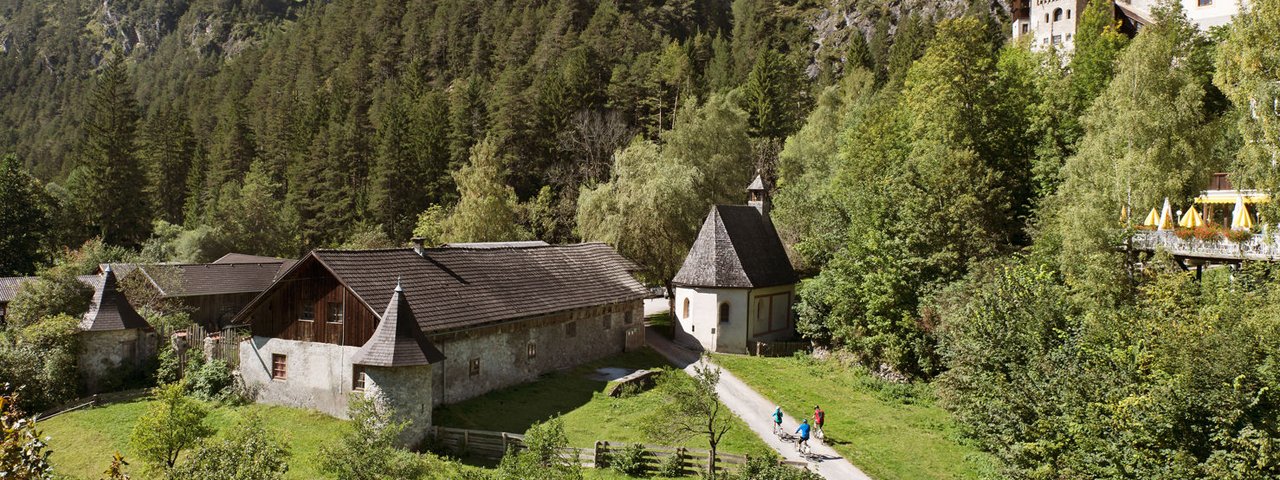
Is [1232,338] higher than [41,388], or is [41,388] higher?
[1232,338]

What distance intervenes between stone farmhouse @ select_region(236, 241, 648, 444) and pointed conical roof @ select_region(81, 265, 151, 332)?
8.61 m

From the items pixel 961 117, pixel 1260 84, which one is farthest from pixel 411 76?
pixel 1260 84

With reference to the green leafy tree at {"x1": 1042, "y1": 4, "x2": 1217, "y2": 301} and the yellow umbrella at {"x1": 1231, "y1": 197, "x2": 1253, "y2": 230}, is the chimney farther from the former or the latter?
the yellow umbrella at {"x1": 1231, "y1": 197, "x2": 1253, "y2": 230}

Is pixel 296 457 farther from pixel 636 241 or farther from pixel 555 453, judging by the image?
pixel 636 241

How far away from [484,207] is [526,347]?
24.1m

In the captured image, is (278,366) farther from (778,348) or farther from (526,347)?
(778,348)

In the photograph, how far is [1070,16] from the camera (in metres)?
67.3

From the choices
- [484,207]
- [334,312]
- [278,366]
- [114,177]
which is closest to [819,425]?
[334,312]

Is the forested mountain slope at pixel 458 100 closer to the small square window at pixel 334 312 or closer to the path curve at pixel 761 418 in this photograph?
the path curve at pixel 761 418

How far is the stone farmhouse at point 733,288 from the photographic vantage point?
40625 mm

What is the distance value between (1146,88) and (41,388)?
4473cm

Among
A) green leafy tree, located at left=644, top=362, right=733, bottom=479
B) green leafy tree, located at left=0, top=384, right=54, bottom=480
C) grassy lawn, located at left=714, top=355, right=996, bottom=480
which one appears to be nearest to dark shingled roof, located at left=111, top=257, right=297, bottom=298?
grassy lawn, located at left=714, top=355, right=996, bottom=480

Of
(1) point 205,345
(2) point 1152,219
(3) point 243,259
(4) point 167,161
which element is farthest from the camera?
(4) point 167,161

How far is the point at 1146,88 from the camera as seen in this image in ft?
101
